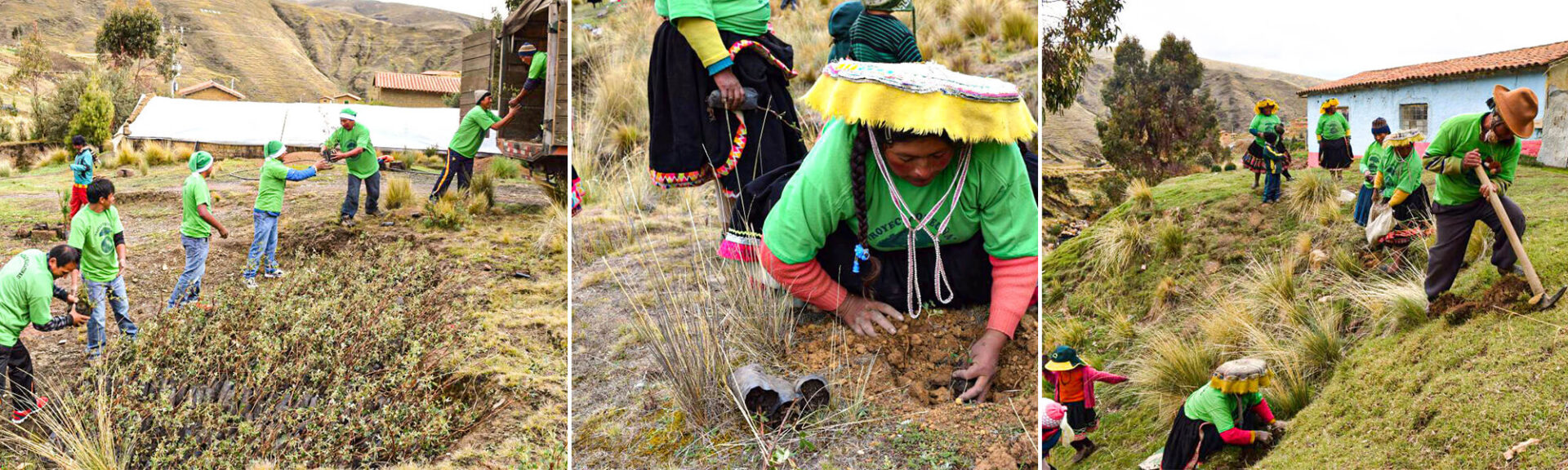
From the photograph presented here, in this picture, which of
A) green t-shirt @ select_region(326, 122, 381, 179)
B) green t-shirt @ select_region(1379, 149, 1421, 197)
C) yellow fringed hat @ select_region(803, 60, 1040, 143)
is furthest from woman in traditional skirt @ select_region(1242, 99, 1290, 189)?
green t-shirt @ select_region(326, 122, 381, 179)

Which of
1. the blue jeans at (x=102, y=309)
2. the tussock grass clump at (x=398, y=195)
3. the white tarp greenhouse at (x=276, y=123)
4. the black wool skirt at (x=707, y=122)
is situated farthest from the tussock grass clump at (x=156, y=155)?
the black wool skirt at (x=707, y=122)

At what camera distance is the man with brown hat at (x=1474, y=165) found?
13.3ft

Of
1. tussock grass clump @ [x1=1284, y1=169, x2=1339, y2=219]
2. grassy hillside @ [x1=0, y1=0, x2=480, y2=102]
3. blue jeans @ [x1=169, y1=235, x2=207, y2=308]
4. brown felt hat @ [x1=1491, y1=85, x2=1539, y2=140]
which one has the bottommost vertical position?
blue jeans @ [x1=169, y1=235, x2=207, y2=308]

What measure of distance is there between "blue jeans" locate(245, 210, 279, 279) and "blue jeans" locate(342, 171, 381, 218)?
3.94 ft

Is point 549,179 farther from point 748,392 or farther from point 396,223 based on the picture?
point 748,392

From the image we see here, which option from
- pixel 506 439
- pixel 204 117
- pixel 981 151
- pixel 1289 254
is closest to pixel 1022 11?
pixel 981 151

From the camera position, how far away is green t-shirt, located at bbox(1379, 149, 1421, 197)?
5410 millimetres

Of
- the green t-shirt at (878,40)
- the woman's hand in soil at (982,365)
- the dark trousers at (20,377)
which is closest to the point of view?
the woman's hand in soil at (982,365)

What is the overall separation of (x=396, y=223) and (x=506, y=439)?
14.2ft

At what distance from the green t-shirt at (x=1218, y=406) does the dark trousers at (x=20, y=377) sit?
6.28 meters

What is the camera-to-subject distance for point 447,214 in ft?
26.3

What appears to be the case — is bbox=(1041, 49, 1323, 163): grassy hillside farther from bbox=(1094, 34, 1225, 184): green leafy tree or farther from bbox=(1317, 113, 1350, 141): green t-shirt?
bbox=(1317, 113, 1350, 141): green t-shirt

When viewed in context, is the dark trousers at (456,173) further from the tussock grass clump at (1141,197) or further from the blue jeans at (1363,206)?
the blue jeans at (1363,206)

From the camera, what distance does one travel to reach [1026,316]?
6.24 feet
